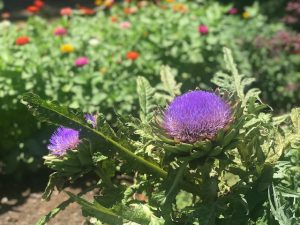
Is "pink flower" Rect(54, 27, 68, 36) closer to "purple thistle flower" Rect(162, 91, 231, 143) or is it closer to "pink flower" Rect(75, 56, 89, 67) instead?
"pink flower" Rect(75, 56, 89, 67)

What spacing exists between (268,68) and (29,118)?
1.85 m

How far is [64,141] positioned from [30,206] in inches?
55.7

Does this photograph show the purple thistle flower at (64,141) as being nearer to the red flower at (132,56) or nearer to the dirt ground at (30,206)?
the dirt ground at (30,206)

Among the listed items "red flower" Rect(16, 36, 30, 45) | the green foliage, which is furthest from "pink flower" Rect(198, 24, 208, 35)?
the green foliage

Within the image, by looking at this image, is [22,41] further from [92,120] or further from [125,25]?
[92,120]

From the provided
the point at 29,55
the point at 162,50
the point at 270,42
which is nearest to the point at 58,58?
the point at 29,55

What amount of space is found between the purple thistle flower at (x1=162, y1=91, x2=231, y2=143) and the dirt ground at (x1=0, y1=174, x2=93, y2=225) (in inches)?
50.0

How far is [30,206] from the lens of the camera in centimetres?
325

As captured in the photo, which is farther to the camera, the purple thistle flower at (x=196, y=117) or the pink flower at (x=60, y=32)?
the pink flower at (x=60, y=32)

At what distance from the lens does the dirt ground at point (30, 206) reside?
3000 mm

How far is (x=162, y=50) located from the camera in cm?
389

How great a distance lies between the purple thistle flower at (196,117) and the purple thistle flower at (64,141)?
12.6 inches

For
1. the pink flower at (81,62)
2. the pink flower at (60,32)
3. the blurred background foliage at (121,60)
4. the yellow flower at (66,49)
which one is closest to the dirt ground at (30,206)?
the blurred background foliage at (121,60)

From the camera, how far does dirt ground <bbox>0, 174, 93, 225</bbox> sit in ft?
9.84
